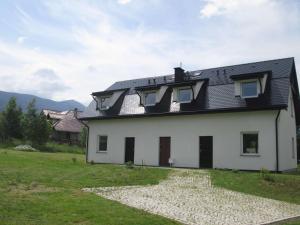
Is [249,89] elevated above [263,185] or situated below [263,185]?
above

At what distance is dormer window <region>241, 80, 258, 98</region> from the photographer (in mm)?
22812

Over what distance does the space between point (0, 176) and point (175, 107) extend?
13064mm

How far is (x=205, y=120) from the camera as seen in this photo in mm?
23875

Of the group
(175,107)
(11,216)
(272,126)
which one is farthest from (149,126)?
(11,216)

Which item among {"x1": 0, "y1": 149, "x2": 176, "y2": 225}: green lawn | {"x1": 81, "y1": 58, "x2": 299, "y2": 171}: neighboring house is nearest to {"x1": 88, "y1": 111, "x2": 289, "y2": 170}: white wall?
{"x1": 81, "y1": 58, "x2": 299, "y2": 171}: neighboring house

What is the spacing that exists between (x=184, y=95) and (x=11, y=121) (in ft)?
110

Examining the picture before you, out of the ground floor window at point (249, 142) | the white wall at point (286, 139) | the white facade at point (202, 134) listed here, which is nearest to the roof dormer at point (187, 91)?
the white facade at point (202, 134)

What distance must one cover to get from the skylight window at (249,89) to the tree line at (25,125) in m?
29.9

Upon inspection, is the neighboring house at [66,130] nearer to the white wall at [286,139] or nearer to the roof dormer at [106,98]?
the roof dormer at [106,98]

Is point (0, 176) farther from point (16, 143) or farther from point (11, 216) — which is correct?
point (16, 143)

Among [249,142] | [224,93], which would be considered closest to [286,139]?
[249,142]

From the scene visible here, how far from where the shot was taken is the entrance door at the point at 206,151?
23.6m

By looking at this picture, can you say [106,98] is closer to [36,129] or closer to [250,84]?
[250,84]

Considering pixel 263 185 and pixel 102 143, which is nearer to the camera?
pixel 263 185
